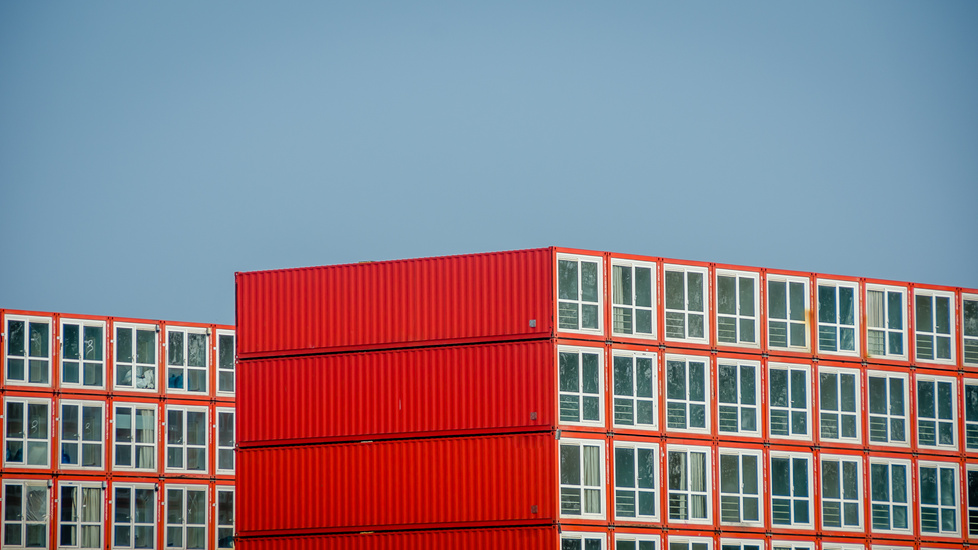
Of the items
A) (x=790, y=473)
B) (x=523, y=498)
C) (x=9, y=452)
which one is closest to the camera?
(x=523, y=498)

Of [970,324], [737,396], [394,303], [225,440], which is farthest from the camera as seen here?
[225,440]

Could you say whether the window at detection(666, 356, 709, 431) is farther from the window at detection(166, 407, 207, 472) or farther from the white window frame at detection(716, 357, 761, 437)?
the window at detection(166, 407, 207, 472)

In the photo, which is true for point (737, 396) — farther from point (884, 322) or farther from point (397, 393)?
point (397, 393)

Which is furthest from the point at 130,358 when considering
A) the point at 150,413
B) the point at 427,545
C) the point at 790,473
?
the point at 790,473

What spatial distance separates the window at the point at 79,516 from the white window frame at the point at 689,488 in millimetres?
25110

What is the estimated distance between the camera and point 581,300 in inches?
1875

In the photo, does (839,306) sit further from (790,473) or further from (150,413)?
(150,413)

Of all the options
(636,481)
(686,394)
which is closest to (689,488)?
(636,481)

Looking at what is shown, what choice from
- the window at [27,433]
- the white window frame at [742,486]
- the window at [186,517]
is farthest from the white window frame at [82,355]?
the white window frame at [742,486]

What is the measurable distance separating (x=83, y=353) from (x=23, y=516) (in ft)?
22.3

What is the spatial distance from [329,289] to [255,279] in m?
2.85

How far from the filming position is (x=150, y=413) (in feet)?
203

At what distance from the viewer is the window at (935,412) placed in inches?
2063

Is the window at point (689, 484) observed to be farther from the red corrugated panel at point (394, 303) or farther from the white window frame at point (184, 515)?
the white window frame at point (184, 515)
